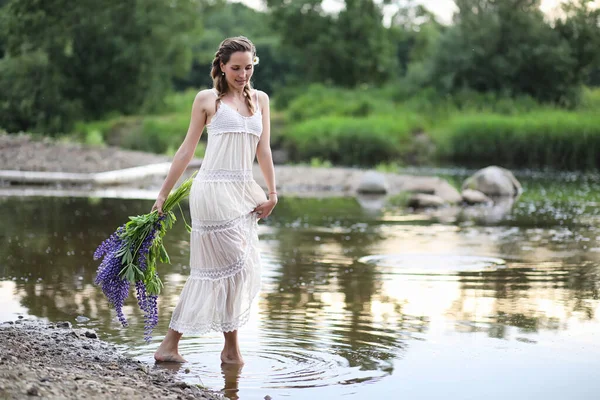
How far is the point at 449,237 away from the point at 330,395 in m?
7.50

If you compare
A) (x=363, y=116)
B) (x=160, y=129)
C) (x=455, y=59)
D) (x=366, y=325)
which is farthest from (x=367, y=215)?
(x=455, y=59)

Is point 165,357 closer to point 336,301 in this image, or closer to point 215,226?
point 215,226

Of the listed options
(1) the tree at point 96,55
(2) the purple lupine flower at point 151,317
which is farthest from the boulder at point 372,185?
(1) the tree at point 96,55

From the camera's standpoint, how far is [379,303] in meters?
8.38

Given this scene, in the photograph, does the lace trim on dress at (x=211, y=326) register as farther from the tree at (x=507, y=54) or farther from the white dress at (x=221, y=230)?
the tree at (x=507, y=54)

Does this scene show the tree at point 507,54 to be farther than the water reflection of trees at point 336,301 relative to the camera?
Yes

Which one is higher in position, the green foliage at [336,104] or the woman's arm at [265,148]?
the green foliage at [336,104]

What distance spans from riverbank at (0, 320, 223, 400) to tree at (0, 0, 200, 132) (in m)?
28.5

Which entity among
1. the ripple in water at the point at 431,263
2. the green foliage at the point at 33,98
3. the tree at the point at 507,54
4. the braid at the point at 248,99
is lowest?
the ripple in water at the point at 431,263

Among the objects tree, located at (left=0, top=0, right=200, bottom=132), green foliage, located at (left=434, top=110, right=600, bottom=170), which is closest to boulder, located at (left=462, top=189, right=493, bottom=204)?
green foliage, located at (left=434, top=110, right=600, bottom=170)

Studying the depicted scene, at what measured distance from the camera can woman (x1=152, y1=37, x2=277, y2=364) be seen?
6.13m

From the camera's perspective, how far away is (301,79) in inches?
1722

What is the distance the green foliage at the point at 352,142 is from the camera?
3228cm

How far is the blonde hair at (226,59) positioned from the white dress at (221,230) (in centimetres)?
5
